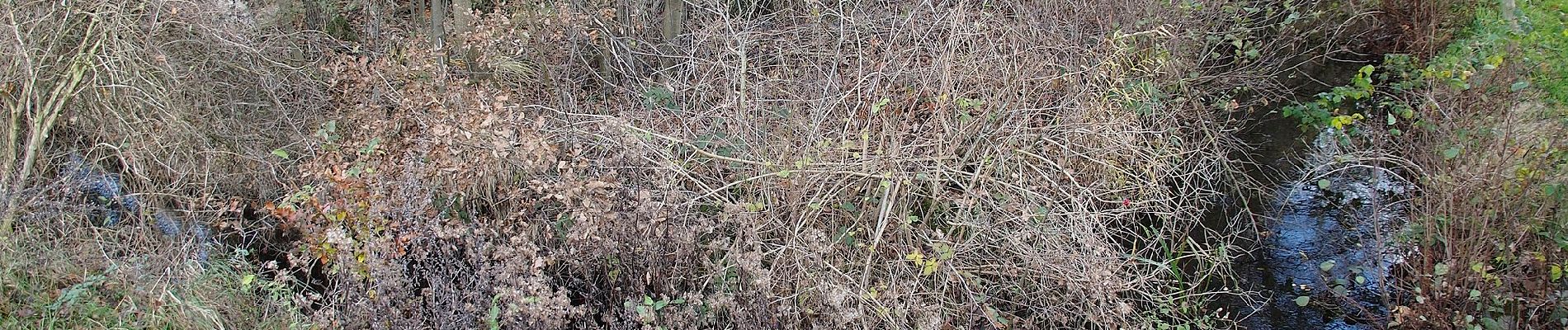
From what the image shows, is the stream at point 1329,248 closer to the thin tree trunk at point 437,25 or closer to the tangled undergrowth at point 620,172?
the tangled undergrowth at point 620,172

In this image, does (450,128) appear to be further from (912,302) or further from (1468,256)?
(1468,256)

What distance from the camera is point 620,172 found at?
460cm

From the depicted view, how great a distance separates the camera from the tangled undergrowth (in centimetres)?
420

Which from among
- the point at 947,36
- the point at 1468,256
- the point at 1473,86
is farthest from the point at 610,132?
the point at 1473,86

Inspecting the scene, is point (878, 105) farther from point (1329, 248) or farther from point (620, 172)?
point (1329, 248)

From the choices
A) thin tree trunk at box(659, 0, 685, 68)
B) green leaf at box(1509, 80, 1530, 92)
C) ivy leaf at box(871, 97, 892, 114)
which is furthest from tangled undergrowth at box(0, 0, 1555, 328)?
green leaf at box(1509, 80, 1530, 92)

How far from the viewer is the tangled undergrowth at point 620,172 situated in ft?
13.8

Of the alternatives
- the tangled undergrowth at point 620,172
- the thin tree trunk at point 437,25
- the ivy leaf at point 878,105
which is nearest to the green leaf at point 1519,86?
the tangled undergrowth at point 620,172

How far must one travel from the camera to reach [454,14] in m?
5.98

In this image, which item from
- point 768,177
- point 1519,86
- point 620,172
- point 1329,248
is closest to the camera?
point 620,172

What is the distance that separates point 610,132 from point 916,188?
1.61 metres

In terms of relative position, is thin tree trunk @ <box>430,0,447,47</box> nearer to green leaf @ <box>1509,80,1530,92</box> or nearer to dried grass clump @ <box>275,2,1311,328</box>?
dried grass clump @ <box>275,2,1311,328</box>

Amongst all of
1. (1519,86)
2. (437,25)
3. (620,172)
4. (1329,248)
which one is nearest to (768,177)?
(620,172)

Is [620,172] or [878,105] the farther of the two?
[878,105]
